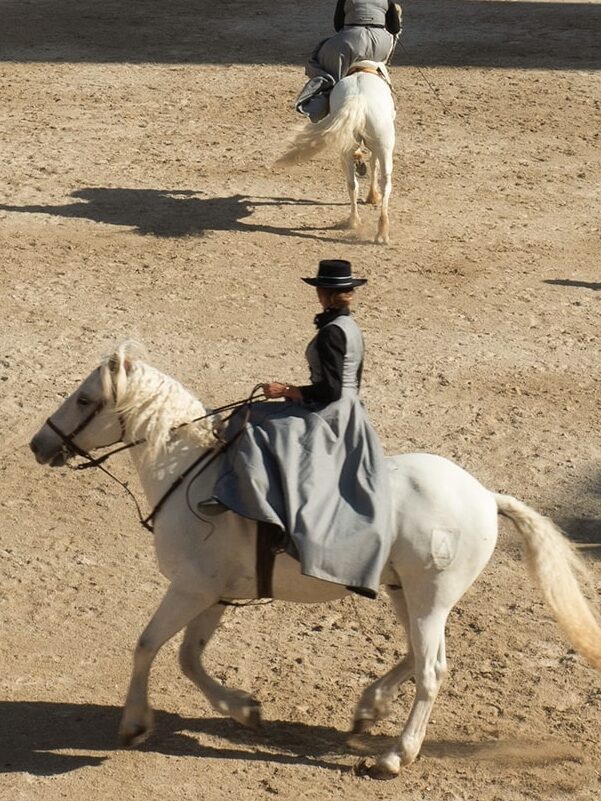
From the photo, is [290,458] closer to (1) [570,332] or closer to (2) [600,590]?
(2) [600,590]

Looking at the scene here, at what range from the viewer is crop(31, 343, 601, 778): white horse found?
6.45m

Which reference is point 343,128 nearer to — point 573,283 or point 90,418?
point 573,283

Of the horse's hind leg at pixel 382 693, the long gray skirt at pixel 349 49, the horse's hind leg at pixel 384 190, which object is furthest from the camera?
the long gray skirt at pixel 349 49

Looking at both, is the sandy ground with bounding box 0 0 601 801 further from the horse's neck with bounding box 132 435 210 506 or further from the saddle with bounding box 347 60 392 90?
the saddle with bounding box 347 60 392 90

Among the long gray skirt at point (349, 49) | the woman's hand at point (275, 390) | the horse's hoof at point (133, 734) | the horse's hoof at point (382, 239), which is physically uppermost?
the woman's hand at point (275, 390)

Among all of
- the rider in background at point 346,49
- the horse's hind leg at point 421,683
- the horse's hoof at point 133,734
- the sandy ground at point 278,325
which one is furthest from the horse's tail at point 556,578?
the rider in background at point 346,49

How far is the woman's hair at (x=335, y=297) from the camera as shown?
21.7ft

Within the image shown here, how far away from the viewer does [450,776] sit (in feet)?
22.0

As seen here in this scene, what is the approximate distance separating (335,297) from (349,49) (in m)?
8.04

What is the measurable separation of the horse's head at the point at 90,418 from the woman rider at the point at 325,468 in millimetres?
585

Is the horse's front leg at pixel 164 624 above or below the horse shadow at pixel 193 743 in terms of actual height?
above

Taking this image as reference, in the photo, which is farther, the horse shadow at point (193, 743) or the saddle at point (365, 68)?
the saddle at point (365, 68)

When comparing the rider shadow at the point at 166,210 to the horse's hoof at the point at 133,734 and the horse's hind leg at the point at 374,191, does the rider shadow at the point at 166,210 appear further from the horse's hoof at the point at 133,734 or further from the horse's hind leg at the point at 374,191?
the horse's hoof at the point at 133,734

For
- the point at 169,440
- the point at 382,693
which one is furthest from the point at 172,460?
the point at 382,693
